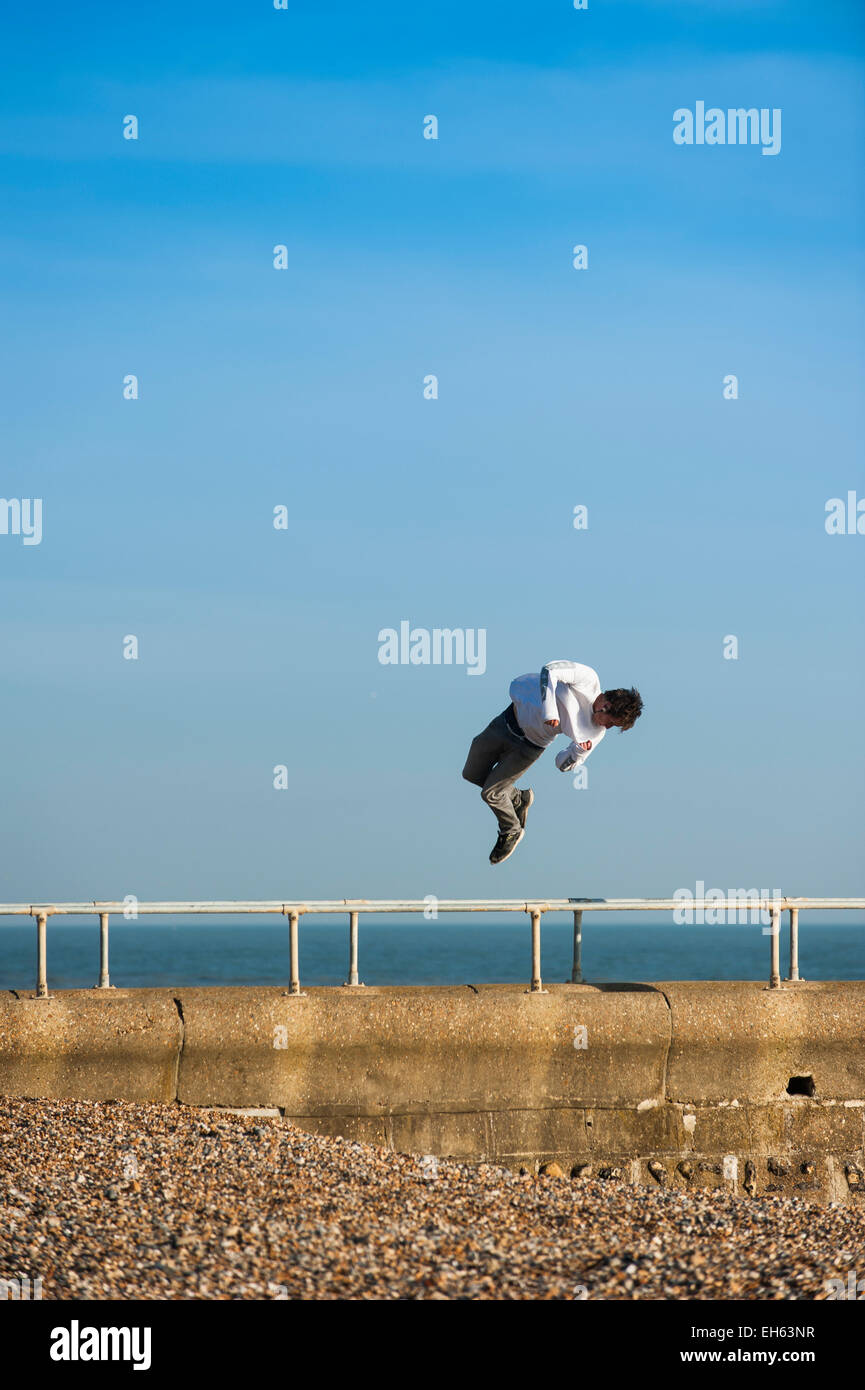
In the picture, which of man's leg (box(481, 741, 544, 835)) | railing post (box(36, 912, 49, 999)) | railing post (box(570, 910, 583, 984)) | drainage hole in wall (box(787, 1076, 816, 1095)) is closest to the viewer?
railing post (box(36, 912, 49, 999))

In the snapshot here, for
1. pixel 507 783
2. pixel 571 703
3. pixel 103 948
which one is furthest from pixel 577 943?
pixel 103 948

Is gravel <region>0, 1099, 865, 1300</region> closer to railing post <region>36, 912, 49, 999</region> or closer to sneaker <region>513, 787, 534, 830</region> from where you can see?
railing post <region>36, 912, 49, 999</region>

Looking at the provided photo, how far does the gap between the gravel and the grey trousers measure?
93.7 inches

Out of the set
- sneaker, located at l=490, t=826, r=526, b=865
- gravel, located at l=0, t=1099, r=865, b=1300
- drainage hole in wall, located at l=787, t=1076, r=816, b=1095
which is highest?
sneaker, located at l=490, t=826, r=526, b=865

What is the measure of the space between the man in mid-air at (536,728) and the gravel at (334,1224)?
7.87 feet

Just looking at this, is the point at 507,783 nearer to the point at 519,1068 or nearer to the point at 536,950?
the point at 536,950

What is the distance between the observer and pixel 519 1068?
9.56 meters

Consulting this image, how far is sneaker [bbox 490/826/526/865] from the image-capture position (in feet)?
32.9

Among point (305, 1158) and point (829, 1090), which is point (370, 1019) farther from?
point (829, 1090)

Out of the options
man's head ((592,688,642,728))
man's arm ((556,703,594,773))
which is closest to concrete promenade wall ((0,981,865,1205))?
man's arm ((556,703,594,773))

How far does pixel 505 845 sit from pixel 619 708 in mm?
1808
